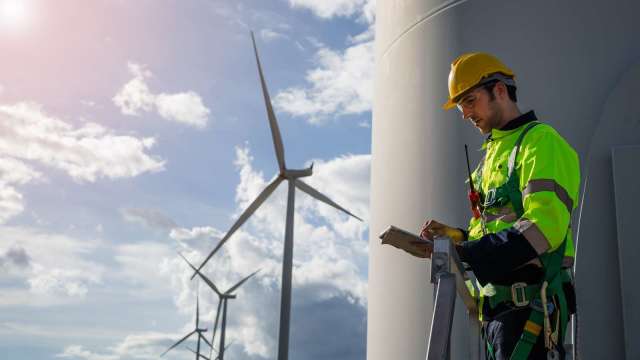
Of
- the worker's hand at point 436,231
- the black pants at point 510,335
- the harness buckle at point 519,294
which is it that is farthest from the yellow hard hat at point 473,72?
the black pants at point 510,335

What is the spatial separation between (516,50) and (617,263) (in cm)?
203

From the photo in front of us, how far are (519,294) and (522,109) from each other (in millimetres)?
2791

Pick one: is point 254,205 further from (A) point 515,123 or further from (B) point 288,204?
(A) point 515,123

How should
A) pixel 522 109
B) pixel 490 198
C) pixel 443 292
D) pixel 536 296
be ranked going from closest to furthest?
pixel 443 292 → pixel 536 296 → pixel 490 198 → pixel 522 109

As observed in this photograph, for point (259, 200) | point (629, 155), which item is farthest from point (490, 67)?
point (259, 200)

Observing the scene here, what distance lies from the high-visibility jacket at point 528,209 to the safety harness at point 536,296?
49 mm

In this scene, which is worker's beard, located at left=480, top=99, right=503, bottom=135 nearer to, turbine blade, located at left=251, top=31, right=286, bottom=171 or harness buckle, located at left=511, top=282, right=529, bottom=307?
harness buckle, located at left=511, top=282, right=529, bottom=307

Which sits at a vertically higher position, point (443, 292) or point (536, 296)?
point (536, 296)

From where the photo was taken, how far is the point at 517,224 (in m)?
2.70

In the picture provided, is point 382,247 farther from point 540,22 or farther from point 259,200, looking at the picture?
point 259,200

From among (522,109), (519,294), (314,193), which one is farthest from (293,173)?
(519,294)

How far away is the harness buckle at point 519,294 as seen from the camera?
2.85m

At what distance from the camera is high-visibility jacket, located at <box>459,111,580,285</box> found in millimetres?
2674

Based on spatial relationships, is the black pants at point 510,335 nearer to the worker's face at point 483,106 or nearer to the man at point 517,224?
the man at point 517,224
